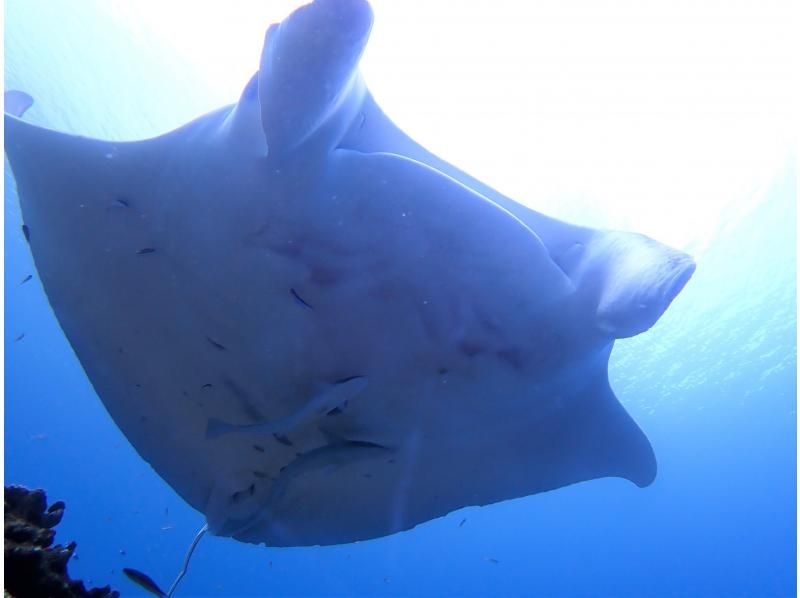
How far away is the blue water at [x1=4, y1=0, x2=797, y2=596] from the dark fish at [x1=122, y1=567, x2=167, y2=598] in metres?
1.99

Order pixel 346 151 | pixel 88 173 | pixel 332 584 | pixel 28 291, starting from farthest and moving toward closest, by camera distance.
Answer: pixel 332 584 < pixel 28 291 < pixel 88 173 < pixel 346 151

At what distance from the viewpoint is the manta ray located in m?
1.65

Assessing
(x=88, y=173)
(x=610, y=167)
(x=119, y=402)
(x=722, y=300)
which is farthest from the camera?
(x=722, y=300)

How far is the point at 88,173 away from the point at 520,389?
196 centimetres

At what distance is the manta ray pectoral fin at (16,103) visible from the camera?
7.68 ft

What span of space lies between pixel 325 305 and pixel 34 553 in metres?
1.88

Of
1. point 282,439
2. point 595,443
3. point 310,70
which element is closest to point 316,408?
point 282,439

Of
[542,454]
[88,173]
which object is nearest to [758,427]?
[542,454]

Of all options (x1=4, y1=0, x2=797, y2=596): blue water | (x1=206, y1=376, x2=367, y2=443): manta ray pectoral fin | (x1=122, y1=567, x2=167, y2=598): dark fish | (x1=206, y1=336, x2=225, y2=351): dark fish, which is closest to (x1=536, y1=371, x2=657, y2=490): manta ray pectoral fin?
(x1=206, y1=376, x2=367, y2=443): manta ray pectoral fin

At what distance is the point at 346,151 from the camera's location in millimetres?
1706

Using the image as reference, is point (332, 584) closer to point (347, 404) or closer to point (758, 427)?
point (758, 427)

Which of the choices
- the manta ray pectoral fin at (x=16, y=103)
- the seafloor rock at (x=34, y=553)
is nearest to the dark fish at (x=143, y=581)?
the seafloor rock at (x=34, y=553)

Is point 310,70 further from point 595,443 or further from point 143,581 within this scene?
point 143,581

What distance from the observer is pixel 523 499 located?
3603cm
